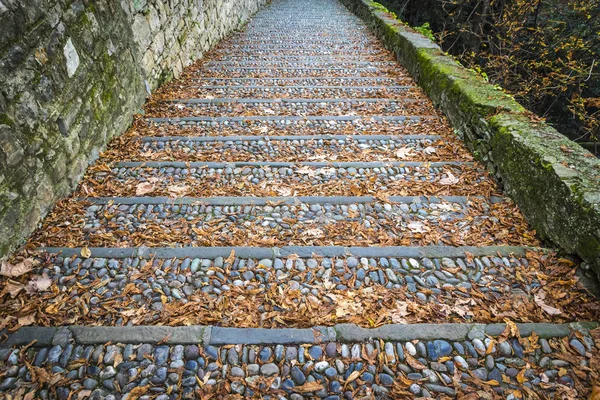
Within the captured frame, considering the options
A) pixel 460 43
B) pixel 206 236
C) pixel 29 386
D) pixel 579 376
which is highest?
pixel 460 43

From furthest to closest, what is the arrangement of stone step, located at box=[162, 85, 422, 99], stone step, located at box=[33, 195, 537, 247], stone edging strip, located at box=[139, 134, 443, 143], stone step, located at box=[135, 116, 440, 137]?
stone step, located at box=[162, 85, 422, 99] < stone step, located at box=[135, 116, 440, 137] < stone edging strip, located at box=[139, 134, 443, 143] < stone step, located at box=[33, 195, 537, 247]

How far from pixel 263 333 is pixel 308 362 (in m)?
0.29

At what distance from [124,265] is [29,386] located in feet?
2.63

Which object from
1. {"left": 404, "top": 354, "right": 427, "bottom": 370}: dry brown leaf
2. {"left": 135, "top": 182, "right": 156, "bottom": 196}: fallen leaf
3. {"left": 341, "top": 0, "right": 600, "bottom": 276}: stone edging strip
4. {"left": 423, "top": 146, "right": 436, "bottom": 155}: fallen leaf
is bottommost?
{"left": 135, "top": 182, "right": 156, "bottom": 196}: fallen leaf

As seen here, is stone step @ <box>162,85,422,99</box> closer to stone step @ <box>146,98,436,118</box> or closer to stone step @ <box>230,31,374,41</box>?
stone step @ <box>146,98,436,118</box>

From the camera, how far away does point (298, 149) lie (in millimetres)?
3744

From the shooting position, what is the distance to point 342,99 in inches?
194

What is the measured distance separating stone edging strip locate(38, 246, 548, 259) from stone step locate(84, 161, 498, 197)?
2.26ft

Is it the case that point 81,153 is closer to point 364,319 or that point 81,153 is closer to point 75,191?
point 75,191

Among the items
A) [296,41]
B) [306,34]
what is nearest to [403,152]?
[296,41]

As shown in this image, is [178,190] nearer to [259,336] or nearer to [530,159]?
[259,336]

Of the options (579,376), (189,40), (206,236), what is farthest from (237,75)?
(579,376)

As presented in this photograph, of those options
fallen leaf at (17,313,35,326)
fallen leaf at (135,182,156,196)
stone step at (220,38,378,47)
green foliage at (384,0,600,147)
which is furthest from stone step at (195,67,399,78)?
fallen leaf at (17,313,35,326)

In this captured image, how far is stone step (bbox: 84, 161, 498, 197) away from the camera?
3.07 m
